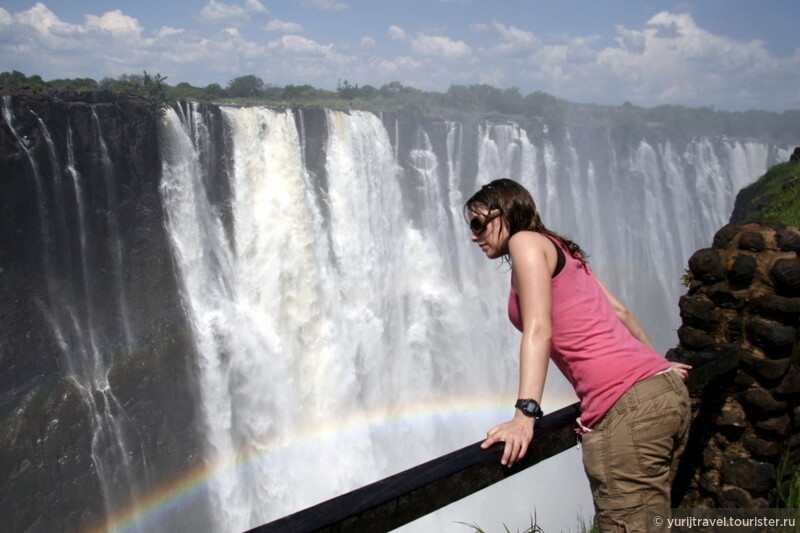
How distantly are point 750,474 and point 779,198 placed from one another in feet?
20.9

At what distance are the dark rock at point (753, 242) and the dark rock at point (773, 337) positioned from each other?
0.27 meters

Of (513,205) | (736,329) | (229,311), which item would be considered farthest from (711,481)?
(229,311)

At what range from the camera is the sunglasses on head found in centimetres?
177

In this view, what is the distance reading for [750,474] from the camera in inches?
90.3

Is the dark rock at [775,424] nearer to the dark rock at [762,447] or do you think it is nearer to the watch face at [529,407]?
the dark rock at [762,447]

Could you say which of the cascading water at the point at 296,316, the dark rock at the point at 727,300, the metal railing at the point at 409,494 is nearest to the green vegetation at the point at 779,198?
the dark rock at the point at 727,300

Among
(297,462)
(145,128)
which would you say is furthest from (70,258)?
(297,462)

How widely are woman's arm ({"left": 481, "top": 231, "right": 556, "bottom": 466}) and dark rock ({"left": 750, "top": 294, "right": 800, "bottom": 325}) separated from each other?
1.04 metres

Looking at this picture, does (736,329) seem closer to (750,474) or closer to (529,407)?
(750,474)

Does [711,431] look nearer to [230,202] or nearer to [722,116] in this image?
[230,202]

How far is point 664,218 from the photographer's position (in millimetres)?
30266

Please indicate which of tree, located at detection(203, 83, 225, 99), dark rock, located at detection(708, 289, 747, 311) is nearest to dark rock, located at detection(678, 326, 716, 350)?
dark rock, located at detection(708, 289, 747, 311)

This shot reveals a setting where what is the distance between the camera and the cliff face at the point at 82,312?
12.1 m

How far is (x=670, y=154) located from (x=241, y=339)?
2362 centimetres
